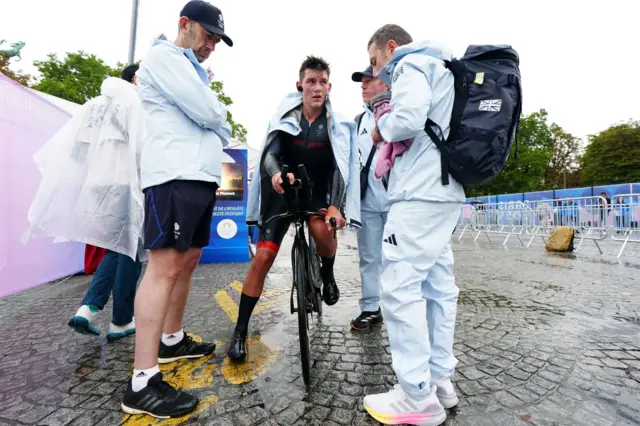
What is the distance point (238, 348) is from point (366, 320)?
1203 millimetres

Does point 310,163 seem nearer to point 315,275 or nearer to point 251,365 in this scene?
point 315,275

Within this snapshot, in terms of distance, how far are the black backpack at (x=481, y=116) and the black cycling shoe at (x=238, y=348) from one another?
178cm

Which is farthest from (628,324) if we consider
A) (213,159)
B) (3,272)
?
(3,272)

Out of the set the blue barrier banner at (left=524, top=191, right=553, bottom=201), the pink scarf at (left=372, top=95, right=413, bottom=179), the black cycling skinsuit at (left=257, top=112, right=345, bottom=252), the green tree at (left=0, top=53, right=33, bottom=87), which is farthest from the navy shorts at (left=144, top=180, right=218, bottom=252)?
the blue barrier banner at (left=524, top=191, right=553, bottom=201)

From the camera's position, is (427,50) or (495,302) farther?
(495,302)

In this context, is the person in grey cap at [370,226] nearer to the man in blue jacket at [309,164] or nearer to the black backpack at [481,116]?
the man in blue jacket at [309,164]

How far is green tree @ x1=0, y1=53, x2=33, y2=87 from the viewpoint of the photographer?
24562 mm

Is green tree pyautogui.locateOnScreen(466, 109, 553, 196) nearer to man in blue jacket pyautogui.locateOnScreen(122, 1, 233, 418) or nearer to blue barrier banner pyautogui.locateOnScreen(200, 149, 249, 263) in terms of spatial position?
blue barrier banner pyautogui.locateOnScreen(200, 149, 249, 263)

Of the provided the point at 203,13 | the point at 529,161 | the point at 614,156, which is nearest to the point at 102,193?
the point at 203,13

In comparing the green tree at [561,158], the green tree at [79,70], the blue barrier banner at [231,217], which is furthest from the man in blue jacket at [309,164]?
the green tree at [561,158]

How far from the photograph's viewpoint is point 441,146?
1.90 m

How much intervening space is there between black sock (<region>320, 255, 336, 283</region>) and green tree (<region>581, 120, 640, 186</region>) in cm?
5115

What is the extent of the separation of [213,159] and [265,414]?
1.45 meters

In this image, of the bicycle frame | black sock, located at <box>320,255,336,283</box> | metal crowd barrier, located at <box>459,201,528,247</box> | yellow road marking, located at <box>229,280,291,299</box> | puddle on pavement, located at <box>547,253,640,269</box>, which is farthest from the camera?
metal crowd barrier, located at <box>459,201,528,247</box>
